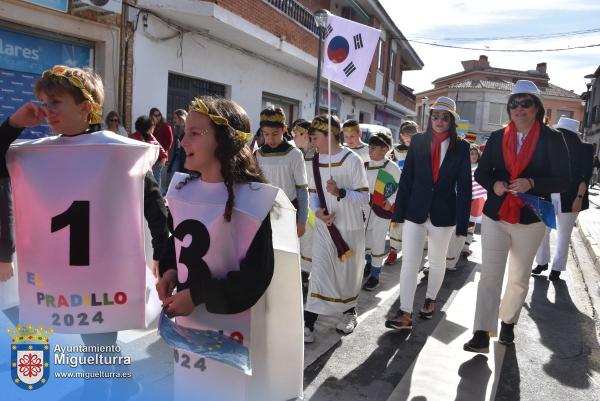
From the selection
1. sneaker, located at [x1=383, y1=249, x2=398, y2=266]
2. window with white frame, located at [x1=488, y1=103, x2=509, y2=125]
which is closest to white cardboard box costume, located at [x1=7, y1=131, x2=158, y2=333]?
sneaker, located at [x1=383, y1=249, x2=398, y2=266]

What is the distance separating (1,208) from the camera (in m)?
2.39

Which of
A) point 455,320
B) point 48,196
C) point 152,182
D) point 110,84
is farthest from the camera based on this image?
point 110,84

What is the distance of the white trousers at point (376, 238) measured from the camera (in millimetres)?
5992

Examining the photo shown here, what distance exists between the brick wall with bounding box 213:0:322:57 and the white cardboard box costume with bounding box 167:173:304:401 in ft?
29.3

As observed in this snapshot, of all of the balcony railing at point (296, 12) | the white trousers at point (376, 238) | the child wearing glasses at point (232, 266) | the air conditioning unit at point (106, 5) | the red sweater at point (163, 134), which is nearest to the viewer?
the child wearing glasses at point (232, 266)

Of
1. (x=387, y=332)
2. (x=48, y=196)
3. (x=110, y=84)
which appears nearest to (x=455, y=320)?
(x=387, y=332)

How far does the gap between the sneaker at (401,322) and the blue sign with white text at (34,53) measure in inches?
271

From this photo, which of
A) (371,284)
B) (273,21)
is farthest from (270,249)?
(273,21)

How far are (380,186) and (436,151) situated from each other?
1809mm

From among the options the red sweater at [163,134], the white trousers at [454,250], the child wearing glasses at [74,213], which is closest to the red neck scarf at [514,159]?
the white trousers at [454,250]

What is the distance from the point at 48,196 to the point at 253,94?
12.0 metres

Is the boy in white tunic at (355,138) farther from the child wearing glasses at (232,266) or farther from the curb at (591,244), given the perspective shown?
the child wearing glasses at (232,266)

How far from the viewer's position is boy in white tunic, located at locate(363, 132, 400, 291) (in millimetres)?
6164

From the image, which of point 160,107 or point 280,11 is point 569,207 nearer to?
point 160,107
